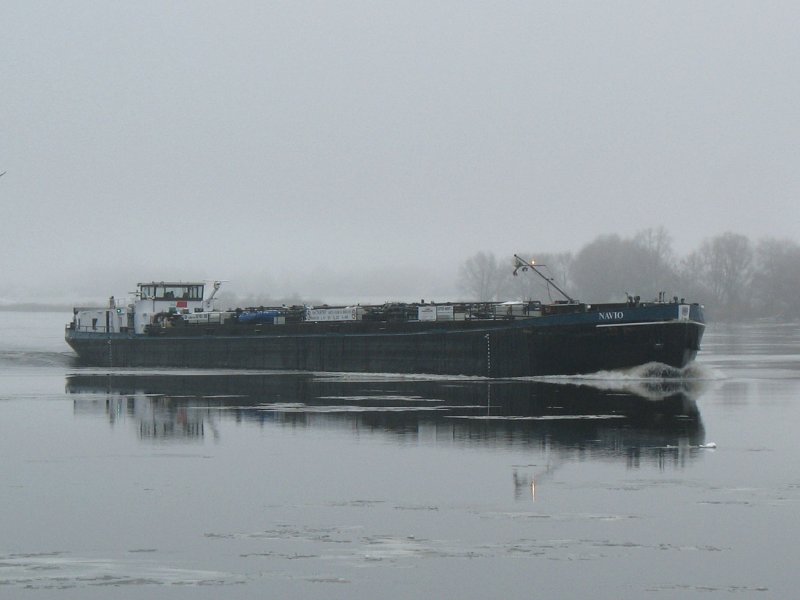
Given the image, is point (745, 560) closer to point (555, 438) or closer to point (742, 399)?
point (555, 438)

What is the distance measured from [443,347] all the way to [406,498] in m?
37.7

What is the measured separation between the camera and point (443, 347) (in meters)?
63.0

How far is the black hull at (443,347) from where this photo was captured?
57.1m

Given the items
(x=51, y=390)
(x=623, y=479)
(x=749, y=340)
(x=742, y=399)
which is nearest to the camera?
(x=623, y=479)

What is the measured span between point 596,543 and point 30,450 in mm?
19110

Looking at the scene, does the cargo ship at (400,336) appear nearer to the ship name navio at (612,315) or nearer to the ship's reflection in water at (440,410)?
the ship name navio at (612,315)

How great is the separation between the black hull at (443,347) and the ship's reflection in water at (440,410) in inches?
63.3

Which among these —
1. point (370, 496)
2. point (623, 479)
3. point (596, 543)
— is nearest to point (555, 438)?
point (623, 479)

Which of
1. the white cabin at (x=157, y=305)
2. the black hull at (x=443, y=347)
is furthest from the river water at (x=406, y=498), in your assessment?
the white cabin at (x=157, y=305)

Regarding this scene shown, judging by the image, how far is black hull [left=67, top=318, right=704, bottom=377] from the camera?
57.1 meters

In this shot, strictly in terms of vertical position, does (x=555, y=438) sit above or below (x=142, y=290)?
below

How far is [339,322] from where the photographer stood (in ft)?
231

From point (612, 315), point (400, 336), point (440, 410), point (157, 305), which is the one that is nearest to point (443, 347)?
point (400, 336)

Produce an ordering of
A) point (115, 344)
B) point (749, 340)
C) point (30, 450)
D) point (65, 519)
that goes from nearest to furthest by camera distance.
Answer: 1. point (65, 519)
2. point (30, 450)
3. point (115, 344)
4. point (749, 340)
